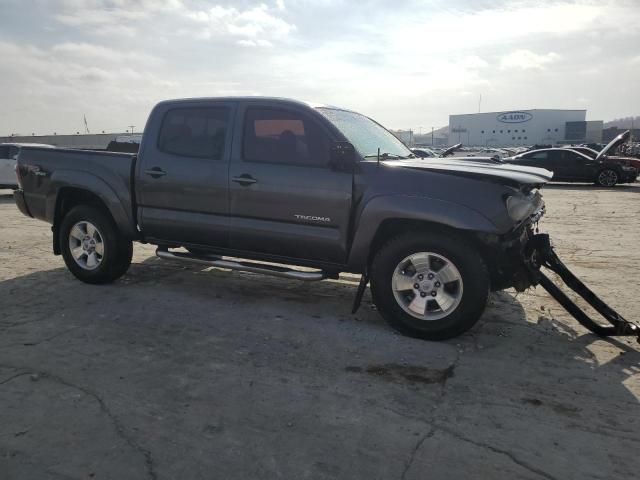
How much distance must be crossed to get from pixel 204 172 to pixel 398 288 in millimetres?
2182

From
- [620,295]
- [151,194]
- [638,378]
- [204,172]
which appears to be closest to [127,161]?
[151,194]

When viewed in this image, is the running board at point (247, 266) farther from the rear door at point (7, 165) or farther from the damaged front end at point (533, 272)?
the rear door at point (7, 165)

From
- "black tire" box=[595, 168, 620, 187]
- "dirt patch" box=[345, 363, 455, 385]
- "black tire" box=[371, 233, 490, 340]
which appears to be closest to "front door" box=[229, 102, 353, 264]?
"black tire" box=[371, 233, 490, 340]

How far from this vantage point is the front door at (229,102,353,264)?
14.4 feet

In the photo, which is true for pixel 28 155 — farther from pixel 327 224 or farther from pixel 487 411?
pixel 487 411

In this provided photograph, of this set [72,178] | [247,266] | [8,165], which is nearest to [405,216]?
[247,266]

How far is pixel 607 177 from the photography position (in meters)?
18.5

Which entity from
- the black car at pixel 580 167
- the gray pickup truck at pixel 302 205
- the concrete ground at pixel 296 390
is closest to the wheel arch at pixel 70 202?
the gray pickup truck at pixel 302 205

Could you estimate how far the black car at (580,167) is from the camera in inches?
719

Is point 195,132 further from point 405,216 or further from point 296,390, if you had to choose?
point 296,390

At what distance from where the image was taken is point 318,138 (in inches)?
177

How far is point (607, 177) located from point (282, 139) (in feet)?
57.7

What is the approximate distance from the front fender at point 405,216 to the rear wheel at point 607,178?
1730cm

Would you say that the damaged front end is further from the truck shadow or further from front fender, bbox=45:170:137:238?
front fender, bbox=45:170:137:238
